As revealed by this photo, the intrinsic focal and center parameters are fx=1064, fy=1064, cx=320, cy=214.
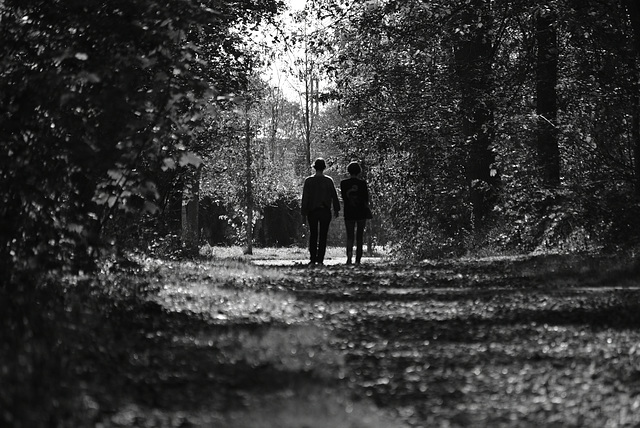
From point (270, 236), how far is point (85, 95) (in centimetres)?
5254

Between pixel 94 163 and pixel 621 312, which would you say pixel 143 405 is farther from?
pixel 621 312

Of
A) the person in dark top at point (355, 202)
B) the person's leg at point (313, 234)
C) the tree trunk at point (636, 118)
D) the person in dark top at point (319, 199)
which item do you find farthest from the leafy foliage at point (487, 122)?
the person's leg at point (313, 234)

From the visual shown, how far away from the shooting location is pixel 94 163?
9055 millimetres

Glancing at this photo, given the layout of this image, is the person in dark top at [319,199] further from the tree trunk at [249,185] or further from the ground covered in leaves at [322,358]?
the tree trunk at [249,185]

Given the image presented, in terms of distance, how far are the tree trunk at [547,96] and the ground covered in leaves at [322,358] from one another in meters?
9.90

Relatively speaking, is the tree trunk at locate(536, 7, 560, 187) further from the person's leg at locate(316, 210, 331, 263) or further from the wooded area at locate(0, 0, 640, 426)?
the person's leg at locate(316, 210, 331, 263)

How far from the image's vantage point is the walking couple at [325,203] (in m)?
19.3

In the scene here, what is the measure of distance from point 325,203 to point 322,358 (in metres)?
12.2

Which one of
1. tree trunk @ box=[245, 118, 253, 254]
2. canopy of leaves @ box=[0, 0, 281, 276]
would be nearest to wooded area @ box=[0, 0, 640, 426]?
canopy of leaves @ box=[0, 0, 281, 276]

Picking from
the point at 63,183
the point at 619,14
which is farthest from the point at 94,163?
the point at 619,14

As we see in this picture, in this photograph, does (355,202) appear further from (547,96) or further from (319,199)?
(547,96)

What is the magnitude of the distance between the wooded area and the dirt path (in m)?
0.84

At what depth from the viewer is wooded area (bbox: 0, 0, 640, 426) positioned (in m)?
9.47

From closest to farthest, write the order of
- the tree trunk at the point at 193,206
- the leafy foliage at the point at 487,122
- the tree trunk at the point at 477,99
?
the leafy foliage at the point at 487,122 < the tree trunk at the point at 477,99 < the tree trunk at the point at 193,206
